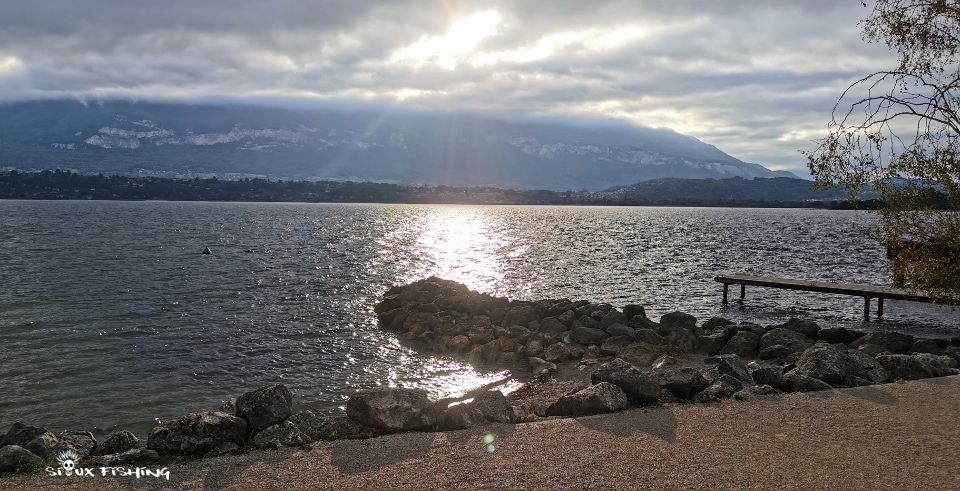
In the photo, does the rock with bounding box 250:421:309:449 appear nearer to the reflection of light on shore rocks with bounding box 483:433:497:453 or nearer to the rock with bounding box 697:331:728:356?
the reflection of light on shore rocks with bounding box 483:433:497:453

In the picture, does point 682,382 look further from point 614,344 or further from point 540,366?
point 614,344

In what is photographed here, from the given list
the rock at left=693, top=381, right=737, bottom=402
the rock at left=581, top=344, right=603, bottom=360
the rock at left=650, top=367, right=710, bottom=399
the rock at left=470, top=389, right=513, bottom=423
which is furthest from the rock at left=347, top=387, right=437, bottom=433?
the rock at left=581, top=344, right=603, bottom=360

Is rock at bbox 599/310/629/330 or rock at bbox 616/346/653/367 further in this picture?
rock at bbox 599/310/629/330

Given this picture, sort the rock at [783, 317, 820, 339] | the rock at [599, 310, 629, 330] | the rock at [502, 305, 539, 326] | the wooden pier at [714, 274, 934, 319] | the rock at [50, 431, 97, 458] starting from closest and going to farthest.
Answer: the rock at [50, 431, 97, 458]
the rock at [783, 317, 820, 339]
the rock at [599, 310, 629, 330]
the rock at [502, 305, 539, 326]
the wooden pier at [714, 274, 934, 319]

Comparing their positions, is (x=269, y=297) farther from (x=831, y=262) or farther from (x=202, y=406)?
(x=831, y=262)

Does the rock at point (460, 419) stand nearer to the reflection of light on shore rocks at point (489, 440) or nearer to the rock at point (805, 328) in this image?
the reflection of light on shore rocks at point (489, 440)

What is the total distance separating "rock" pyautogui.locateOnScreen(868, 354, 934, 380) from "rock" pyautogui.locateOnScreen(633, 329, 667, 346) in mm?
10423

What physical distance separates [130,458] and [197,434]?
1.36m

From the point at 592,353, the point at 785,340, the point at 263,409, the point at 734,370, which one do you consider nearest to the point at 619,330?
the point at 592,353

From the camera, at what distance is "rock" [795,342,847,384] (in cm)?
1781

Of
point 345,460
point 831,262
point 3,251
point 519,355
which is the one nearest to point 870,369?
point 519,355

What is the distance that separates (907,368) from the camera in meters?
18.8

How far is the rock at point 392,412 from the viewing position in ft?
46.8

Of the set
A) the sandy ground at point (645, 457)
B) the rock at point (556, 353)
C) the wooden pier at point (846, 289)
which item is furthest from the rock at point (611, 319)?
the wooden pier at point (846, 289)
